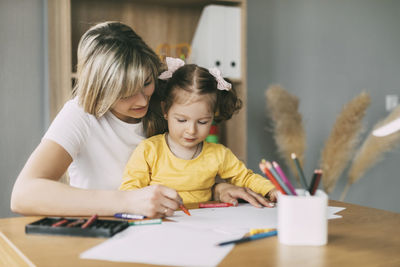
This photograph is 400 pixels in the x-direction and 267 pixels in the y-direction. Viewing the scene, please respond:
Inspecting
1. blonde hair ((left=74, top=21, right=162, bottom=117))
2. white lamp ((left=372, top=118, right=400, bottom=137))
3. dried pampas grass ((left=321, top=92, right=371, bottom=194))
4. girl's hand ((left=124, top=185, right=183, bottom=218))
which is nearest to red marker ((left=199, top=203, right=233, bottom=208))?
girl's hand ((left=124, top=185, right=183, bottom=218))

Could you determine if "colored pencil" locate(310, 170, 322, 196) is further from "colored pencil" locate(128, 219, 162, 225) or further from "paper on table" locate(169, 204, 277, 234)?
"colored pencil" locate(128, 219, 162, 225)

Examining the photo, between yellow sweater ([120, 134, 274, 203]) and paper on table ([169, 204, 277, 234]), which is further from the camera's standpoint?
yellow sweater ([120, 134, 274, 203])

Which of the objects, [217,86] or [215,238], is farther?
[217,86]

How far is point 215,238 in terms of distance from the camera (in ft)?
2.47

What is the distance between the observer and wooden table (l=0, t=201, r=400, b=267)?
0.64 metres

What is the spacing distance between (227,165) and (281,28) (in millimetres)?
1768

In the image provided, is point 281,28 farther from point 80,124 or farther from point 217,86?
point 80,124

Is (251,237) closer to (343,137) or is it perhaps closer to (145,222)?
(145,222)

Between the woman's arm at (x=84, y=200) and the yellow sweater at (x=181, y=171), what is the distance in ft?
0.90

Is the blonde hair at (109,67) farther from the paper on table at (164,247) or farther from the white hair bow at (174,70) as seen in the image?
the paper on table at (164,247)

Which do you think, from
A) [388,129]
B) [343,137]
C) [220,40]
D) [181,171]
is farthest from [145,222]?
[388,129]

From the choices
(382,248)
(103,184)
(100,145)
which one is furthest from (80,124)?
(382,248)

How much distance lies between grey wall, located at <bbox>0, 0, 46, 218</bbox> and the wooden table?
1478mm

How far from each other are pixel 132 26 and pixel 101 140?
1205 millimetres
